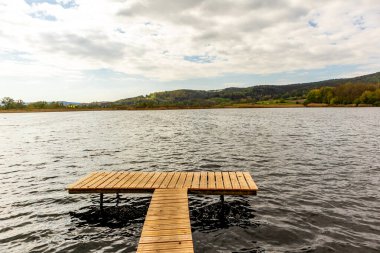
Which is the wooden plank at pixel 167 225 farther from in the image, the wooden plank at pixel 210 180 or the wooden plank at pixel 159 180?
the wooden plank at pixel 210 180

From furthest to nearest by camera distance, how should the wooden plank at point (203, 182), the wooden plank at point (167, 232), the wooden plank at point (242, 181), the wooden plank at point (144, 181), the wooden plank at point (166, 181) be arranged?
the wooden plank at point (166, 181), the wooden plank at point (144, 181), the wooden plank at point (203, 182), the wooden plank at point (242, 181), the wooden plank at point (167, 232)

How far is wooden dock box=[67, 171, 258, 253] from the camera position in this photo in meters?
8.62

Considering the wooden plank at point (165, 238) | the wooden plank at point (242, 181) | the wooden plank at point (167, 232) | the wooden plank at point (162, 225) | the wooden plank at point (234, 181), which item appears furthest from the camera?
the wooden plank at point (234, 181)

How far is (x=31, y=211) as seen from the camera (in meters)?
14.1

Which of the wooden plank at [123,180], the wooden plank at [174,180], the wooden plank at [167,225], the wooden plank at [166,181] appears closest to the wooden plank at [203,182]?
the wooden plank at [167,225]

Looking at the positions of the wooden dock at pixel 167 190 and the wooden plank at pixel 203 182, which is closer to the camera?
the wooden dock at pixel 167 190

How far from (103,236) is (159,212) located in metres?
2.92

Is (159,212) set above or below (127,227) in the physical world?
above

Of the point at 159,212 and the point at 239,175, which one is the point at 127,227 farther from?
the point at 239,175

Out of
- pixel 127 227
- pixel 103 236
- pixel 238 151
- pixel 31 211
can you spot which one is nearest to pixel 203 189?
pixel 127 227

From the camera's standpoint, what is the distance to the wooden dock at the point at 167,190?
8617 mm

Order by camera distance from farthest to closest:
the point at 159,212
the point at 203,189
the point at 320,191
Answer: the point at 320,191
the point at 203,189
the point at 159,212

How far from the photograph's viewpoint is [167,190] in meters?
13.2

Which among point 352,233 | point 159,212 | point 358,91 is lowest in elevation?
point 352,233
